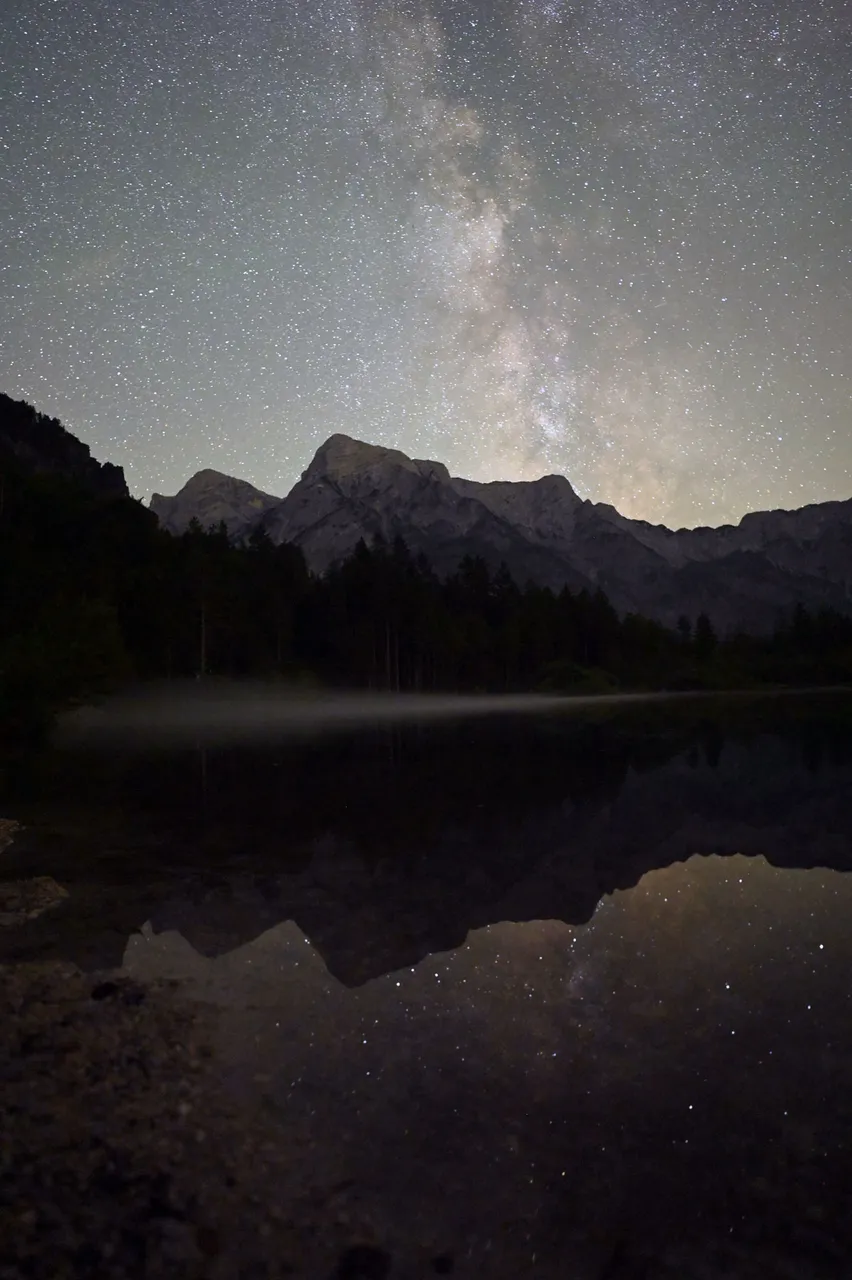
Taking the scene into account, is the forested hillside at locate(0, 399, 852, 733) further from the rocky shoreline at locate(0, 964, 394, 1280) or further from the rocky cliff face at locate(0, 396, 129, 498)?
the rocky shoreline at locate(0, 964, 394, 1280)

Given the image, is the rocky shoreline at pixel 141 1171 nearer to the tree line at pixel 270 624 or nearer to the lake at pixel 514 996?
the lake at pixel 514 996

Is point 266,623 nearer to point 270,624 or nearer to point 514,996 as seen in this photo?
point 270,624

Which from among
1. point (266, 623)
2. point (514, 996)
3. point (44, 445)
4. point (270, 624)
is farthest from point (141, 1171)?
point (44, 445)

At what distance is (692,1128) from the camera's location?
6.07 meters

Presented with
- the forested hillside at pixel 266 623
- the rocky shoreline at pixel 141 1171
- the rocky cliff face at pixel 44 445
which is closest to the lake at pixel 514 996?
the rocky shoreline at pixel 141 1171

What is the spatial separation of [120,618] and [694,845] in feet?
229

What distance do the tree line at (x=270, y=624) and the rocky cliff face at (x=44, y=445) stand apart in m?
24.5

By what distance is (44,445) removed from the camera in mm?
108750

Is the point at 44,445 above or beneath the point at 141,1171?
above

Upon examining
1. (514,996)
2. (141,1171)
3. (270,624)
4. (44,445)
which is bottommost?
(514,996)

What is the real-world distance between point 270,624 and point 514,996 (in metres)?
89.2

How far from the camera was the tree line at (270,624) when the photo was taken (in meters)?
41.8

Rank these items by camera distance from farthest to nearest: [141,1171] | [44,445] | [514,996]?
[44,445] < [514,996] < [141,1171]

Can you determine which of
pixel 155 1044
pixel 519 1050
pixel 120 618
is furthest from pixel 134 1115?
pixel 120 618
